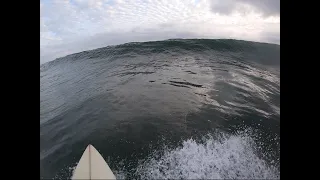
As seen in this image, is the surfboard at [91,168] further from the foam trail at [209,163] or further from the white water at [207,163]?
the foam trail at [209,163]

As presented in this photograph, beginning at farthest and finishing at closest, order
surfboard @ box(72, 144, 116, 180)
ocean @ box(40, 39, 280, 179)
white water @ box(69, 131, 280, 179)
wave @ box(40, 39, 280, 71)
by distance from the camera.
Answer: wave @ box(40, 39, 280, 71) → ocean @ box(40, 39, 280, 179) → white water @ box(69, 131, 280, 179) → surfboard @ box(72, 144, 116, 180)

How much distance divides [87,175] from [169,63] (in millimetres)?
10989

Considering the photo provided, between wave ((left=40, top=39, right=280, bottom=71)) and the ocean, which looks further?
wave ((left=40, top=39, right=280, bottom=71))

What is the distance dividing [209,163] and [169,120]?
2176 millimetres

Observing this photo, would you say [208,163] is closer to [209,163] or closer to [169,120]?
[209,163]

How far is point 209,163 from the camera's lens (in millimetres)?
4914

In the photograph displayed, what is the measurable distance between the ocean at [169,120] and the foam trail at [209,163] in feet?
0.07

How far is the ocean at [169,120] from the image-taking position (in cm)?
488

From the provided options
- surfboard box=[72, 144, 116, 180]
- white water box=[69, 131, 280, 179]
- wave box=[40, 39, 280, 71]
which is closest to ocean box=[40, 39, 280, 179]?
Answer: white water box=[69, 131, 280, 179]

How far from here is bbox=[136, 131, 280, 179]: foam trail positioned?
460 cm

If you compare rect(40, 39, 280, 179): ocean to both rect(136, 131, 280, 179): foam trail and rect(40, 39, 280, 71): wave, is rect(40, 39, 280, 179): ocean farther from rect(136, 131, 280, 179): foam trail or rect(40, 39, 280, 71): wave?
rect(40, 39, 280, 71): wave

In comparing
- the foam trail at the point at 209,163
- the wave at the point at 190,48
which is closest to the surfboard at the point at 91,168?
the foam trail at the point at 209,163

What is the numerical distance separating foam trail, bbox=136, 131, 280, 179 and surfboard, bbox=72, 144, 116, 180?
83 cm

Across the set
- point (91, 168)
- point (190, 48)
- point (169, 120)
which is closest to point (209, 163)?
point (169, 120)
